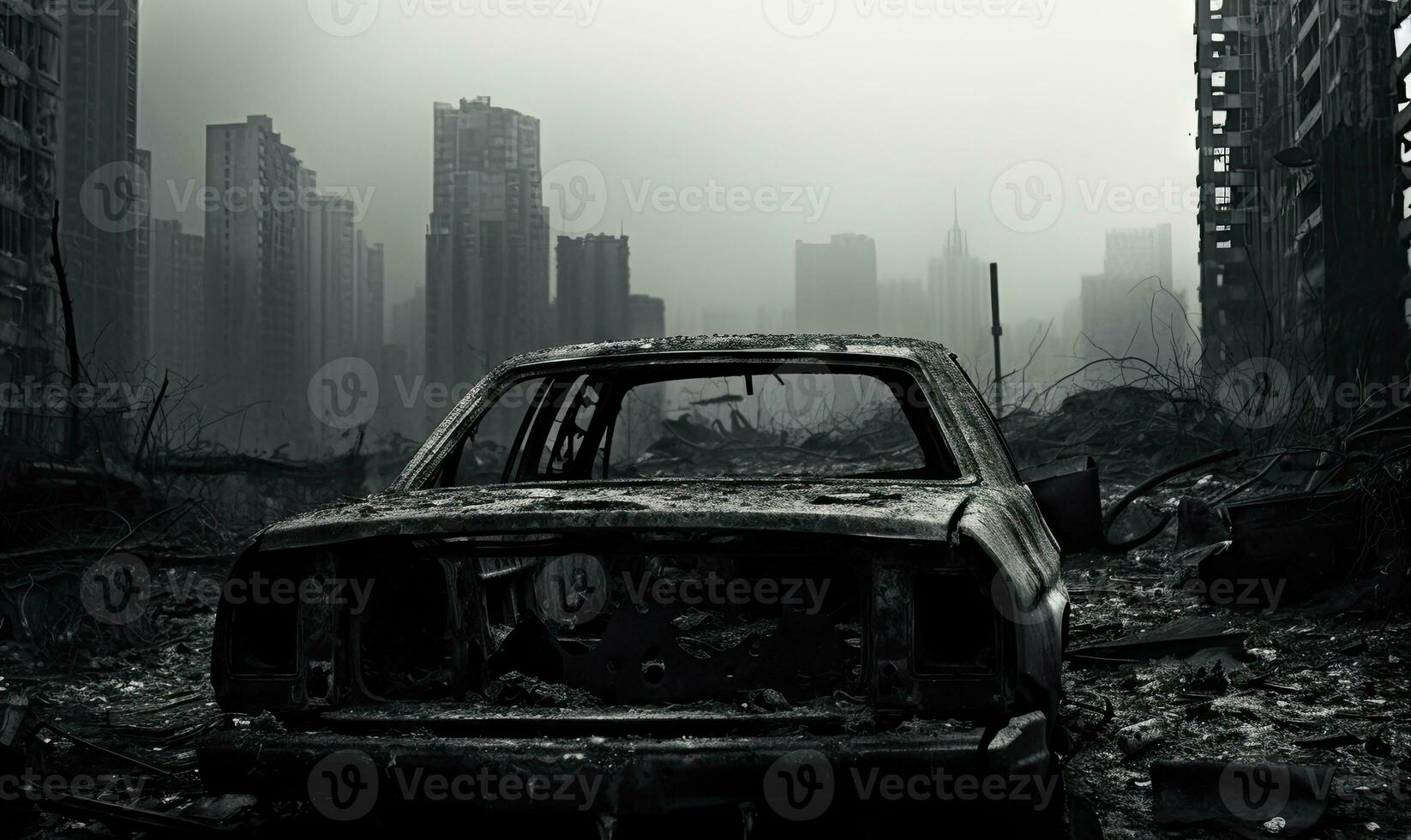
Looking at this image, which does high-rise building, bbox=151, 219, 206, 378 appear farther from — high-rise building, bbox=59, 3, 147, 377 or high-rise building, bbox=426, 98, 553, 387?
high-rise building, bbox=426, 98, 553, 387

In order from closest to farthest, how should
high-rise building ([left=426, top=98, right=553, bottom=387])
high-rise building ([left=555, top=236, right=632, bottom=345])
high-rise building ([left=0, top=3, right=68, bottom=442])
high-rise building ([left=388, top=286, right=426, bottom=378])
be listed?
high-rise building ([left=0, top=3, right=68, bottom=442]), high-rise building ([left=555, top=236, right=632, bottom=345]), high-rise building ([left=426, top=98, right=553, bottom=387]), high-rise building ([left=388, top=286, right=426, bottom=378])

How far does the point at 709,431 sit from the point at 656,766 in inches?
539

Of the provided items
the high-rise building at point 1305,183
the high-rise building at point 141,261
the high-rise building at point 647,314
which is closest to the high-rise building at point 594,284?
the high-rise building at point 647,314

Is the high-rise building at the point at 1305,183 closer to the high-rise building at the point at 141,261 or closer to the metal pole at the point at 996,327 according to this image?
the metal pole at the point at 996,327

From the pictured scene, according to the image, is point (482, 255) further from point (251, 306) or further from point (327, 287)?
point (327, 287)

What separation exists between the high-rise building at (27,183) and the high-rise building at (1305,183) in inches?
927

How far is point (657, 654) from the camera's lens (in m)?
2.05

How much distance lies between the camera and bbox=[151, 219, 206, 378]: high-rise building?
69562 mm

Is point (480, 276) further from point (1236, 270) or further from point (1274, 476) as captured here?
point (1274, 476)

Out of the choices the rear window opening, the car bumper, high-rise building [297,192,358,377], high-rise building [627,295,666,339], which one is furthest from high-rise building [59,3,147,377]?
the car bumper

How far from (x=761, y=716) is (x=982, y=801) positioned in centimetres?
40

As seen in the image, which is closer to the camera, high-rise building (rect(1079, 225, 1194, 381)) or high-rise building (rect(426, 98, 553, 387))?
high-rise building (rect(1079, 225, 1194, 381))

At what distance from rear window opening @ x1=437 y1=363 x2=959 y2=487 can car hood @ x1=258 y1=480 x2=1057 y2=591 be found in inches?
33.7

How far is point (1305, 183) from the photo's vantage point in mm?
16875
